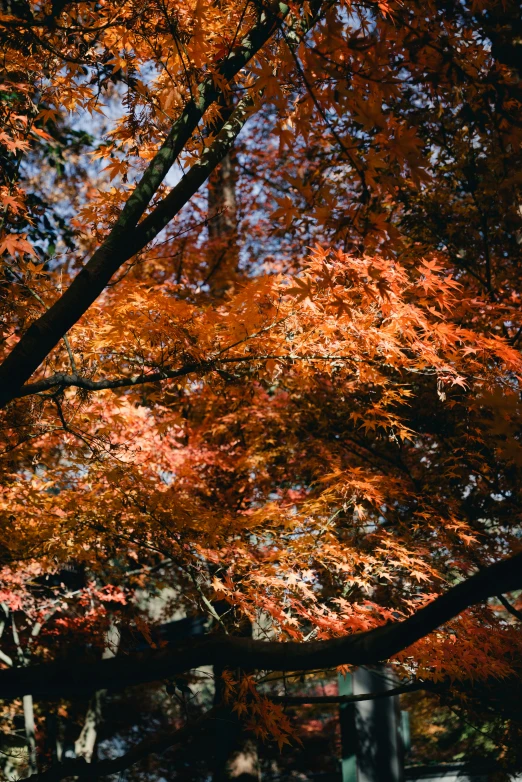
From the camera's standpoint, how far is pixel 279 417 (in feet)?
23.0

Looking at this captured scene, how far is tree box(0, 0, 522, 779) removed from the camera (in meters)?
2.72

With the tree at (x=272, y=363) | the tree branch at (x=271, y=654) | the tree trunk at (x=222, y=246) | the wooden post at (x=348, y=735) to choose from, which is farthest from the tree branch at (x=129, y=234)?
the wooden post at (x=348, y=735)

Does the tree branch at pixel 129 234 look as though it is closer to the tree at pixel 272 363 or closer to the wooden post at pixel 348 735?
the tree at pixel 272 363

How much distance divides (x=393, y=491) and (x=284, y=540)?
1.05 m

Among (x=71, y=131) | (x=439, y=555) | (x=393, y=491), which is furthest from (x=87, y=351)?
(x=71, y=131)

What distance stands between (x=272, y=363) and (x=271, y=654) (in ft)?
7.68

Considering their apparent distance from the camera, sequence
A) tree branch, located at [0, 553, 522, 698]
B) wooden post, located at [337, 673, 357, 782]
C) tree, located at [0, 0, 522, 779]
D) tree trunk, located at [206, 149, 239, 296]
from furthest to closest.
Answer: tree trunk, located at [206, 149, 239, 296] < wooden post, located at [337, 673, 357, 782] < tree, located at [0, 0, 522, 779] < tree branch, located at [0, 553, 522, 698]

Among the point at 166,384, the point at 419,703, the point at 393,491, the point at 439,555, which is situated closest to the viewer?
the point at 166,384

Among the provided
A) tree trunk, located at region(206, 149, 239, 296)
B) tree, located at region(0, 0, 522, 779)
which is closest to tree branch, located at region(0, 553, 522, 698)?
tree, located at region(0, 0, 522, 779)

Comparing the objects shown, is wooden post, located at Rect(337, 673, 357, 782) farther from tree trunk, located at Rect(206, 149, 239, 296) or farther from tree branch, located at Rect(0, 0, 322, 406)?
tree branch, located at Rect(0, 0, 322, 406)

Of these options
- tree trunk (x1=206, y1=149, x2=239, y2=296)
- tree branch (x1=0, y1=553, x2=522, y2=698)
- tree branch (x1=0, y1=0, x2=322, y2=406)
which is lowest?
tree branch (x1=0, y1=553, x2=522, y2=698)

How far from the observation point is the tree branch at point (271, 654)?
1766mm

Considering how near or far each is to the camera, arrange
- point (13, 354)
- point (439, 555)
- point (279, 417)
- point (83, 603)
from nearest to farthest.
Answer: point (13, 354) < point (439, 555) < point (279, 417) < point (83, 603)

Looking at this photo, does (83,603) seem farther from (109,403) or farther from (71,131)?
(71,131)
